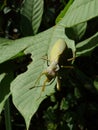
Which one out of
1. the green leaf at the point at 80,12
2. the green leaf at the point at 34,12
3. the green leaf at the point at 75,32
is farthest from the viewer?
the green leaf at the point at 34,12

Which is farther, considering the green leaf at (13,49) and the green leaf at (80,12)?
the green leaf at (13,49)

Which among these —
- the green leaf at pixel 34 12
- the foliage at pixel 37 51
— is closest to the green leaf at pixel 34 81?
the foliage at pixel 37 51

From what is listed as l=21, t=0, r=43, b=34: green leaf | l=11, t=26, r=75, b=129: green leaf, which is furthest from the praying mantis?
l=21, t=0, r=43, b=34: green leaf

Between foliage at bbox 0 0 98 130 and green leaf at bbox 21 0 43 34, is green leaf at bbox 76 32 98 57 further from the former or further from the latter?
green leaf at bbox 21 0 43 34

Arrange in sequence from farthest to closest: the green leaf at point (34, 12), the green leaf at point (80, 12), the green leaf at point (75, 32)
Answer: the green leaf at point (34, 12), the green leaf at point (75, 32), the green leaf at point (80, 12)

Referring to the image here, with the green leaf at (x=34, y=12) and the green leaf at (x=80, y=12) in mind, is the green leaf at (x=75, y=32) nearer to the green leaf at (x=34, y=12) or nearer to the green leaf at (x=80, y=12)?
the green leaf at (x=80, y=12)

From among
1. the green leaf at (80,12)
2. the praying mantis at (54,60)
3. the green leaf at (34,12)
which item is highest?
the green leaf at (80,12)
